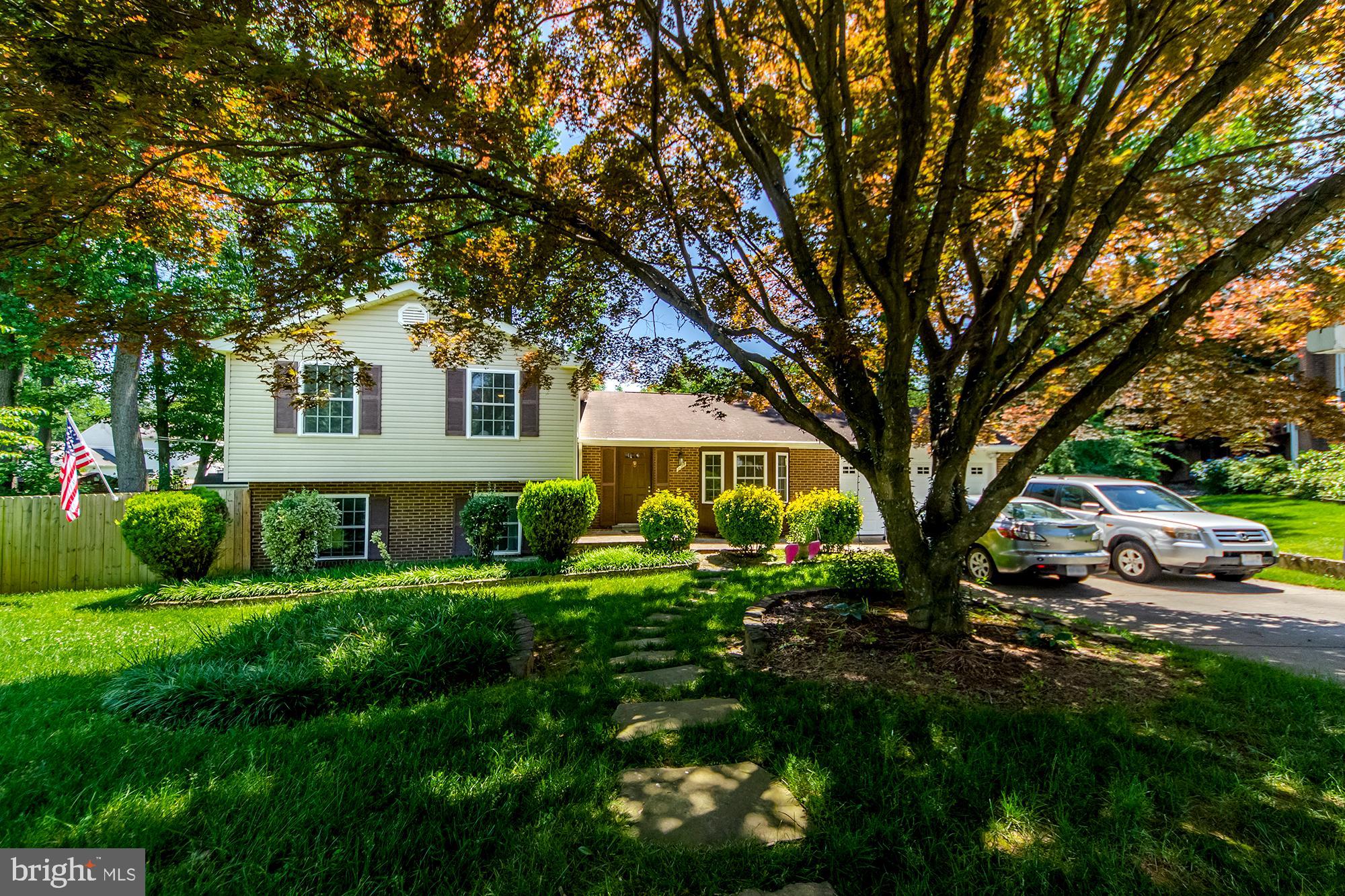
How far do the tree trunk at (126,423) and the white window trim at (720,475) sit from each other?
1555 cm

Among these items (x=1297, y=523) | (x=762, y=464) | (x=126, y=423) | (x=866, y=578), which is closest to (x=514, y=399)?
(x=762, y=464)

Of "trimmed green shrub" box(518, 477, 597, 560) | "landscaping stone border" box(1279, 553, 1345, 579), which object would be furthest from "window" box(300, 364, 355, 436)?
"landscaping stone border" box(1279, 553, 1345, 579)

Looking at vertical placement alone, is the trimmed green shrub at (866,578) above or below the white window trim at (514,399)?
below

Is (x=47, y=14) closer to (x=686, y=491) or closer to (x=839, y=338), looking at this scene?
(x=839, y=338)

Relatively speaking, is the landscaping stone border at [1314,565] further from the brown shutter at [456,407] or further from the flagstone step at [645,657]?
the brown shutter at [456,407]

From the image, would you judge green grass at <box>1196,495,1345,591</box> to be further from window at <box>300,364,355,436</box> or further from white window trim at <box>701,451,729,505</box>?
window at <box>300,364,355,436</box>

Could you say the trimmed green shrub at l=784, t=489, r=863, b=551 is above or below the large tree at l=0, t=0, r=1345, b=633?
below

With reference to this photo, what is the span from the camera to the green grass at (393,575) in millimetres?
7652

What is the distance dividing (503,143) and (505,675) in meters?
4.25

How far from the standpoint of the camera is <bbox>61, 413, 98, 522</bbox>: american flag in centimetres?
847

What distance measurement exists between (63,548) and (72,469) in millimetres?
1545

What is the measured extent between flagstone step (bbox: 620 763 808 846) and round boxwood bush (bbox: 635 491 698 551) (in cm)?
763

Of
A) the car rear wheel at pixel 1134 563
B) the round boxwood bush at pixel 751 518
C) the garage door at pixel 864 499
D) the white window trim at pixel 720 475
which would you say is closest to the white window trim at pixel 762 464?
the white window trim at pixel 720 475

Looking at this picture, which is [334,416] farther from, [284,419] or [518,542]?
[518,542]
